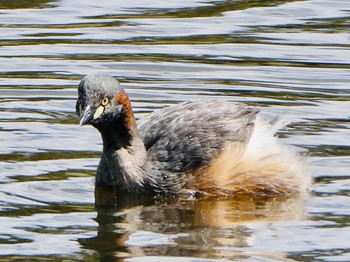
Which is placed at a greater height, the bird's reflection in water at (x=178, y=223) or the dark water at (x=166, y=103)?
the dark water at (x=166, y=103)

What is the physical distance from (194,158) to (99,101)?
922mm

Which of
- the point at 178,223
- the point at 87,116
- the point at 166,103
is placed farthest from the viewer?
the point at 166,103

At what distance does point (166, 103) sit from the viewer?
11805 millimetres

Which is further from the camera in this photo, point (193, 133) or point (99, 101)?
point (193, 133)

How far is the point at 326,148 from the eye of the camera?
10.4 m

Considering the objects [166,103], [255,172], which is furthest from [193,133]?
[166,103]

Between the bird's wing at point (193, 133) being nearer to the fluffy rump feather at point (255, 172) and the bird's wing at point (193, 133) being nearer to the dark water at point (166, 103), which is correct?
the fluffy rump feather at point (255, 172)

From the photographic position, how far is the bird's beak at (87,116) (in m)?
9.18

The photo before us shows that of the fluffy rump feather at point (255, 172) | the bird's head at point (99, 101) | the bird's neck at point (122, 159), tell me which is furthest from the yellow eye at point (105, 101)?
the fluffy rump feather at point (255, 172)

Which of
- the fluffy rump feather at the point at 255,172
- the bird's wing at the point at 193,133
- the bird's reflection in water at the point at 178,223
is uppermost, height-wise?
the bird's wing at the point at 193,133

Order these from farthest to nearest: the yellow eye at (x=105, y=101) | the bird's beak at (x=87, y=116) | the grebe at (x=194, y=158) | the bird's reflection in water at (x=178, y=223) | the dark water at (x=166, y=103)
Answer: the grebe at (x=194, y=158) → the yellow eye at (x=105, y=101) → the bird's beak at (x=87, y=116) → the dark water at (x=166, y=103) → the bird's reflection in water at (x=178, y=223)

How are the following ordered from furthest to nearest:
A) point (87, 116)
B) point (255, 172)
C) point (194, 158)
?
point (255, 172) → point (194, 158) → point (87, 116)

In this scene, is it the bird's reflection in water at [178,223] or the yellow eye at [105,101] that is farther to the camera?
the yellow eye at [105,101]

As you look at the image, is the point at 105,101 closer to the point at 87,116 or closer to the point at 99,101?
the point at 99,101
